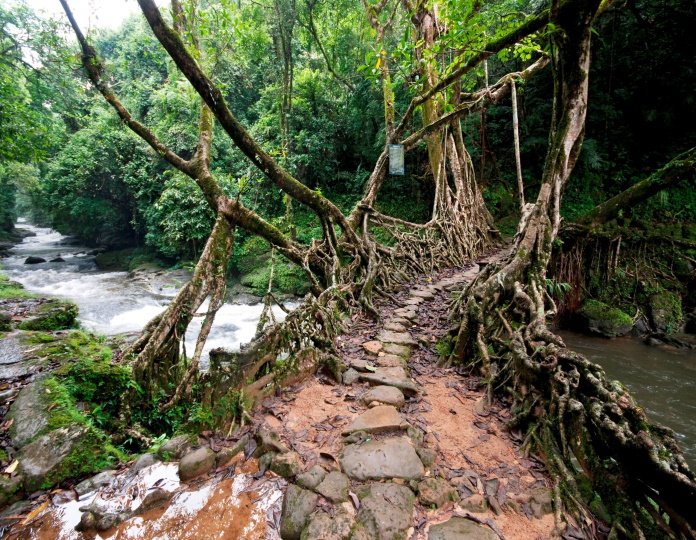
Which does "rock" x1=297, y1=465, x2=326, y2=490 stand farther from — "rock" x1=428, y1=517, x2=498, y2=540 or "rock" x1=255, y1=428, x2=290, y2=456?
"rock" x1=428, y1=517, x2=498, y2=540

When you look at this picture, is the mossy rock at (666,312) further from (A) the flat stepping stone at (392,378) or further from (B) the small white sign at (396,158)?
(A) the flat stepping stone at (392,378)

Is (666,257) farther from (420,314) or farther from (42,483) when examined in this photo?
(42,483)

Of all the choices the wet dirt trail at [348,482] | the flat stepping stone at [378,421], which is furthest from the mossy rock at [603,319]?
the flat stepping stone at [378,421]

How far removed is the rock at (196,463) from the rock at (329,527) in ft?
2.60

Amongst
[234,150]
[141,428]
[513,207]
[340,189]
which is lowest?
[141,428]

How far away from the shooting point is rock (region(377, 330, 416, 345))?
3.97 meters

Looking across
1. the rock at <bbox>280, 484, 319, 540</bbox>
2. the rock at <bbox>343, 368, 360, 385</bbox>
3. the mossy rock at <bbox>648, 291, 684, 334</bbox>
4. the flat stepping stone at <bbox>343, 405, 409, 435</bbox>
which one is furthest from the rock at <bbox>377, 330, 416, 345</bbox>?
the mossy rock at <bbox>648, 291, 684, 334</bbox>

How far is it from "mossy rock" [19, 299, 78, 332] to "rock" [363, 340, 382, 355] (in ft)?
17.6

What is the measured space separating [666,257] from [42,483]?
9.89 metres

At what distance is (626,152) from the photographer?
8.70 m

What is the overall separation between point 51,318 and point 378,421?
6.33 meters

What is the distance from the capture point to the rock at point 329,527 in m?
1.56

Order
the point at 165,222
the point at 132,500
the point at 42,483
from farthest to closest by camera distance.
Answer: the point at 165,222, the point at 42,483, the point at 132,500

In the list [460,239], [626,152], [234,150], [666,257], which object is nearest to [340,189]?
[234,150]
